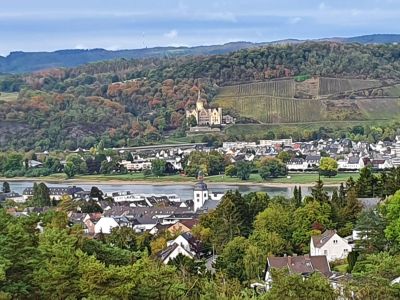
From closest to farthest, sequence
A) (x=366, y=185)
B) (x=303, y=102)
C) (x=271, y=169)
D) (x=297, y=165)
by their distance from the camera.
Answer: (x=366, y=185) < (x=271, y=169) < (x=297, y=165) < (x=303, y=102)

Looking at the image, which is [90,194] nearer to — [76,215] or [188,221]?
[76,215]

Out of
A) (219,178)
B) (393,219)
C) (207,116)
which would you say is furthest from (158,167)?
(393,219)

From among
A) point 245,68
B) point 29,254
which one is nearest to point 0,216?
point 29,254

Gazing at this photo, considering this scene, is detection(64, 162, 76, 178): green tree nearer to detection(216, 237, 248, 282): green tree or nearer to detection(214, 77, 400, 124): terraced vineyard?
detection(214, 77, 400, 124): terraced vineyard

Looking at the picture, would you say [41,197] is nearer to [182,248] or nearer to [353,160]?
[182,248]

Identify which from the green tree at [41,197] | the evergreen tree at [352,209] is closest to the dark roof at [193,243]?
the evergreen tree at [352,209]

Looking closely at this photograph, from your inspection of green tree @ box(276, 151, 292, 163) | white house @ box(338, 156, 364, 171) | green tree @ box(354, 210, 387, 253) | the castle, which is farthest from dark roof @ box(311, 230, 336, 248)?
the castle
